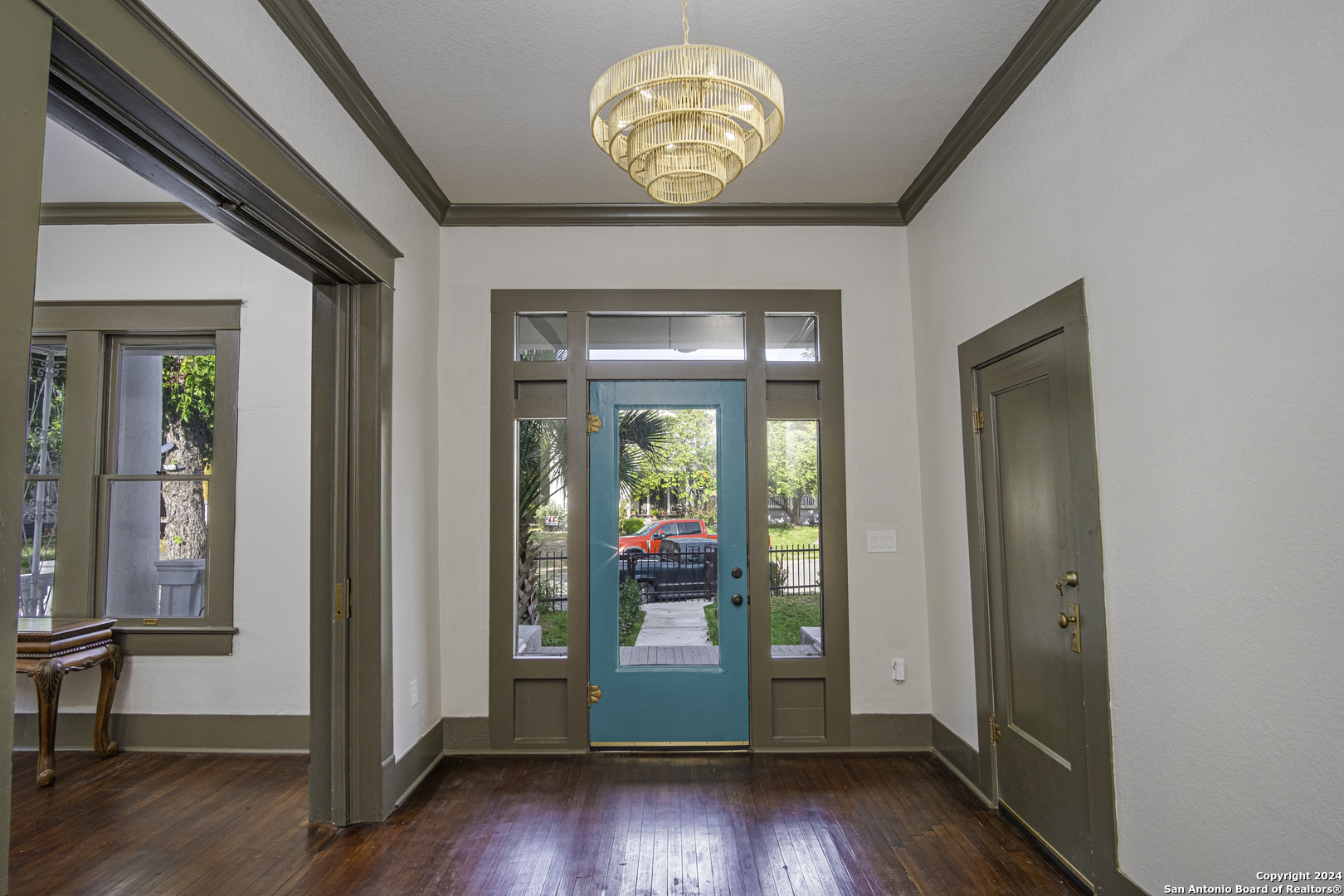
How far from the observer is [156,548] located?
3857 millimetres

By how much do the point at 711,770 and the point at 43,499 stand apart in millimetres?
3940

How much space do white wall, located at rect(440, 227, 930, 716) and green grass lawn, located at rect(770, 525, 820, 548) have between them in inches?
8.5

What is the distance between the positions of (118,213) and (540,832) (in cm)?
400

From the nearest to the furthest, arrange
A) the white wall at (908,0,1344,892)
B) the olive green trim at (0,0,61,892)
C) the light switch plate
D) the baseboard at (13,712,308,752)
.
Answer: the olive green trim at (0,0,61,892) → the white wall at (908,0,1344,892) → the baseboard at (13,712,308,752) → the light switch plate

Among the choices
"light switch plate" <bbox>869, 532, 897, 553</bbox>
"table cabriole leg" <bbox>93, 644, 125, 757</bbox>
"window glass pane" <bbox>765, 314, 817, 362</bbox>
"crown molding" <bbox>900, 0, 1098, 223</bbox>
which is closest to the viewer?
"crown molding" <bbox>900, 0, 1098, 223</bbox>

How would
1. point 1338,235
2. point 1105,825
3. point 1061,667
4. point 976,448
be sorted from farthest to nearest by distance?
point 976,448 < point 1061,667 < point 1105,825 < point 1338,235

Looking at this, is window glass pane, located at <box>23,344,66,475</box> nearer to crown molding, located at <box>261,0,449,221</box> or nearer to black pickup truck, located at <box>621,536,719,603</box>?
crown molding, located at <box>261,0,449,221</box>

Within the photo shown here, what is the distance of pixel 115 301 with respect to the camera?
12.7 feet

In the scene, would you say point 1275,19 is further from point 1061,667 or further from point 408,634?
point 408,634

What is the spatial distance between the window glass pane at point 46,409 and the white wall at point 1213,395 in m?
5.01

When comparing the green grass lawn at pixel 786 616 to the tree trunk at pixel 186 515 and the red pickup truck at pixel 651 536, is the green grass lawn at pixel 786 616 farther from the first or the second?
the tree trunk at pixel 186 515

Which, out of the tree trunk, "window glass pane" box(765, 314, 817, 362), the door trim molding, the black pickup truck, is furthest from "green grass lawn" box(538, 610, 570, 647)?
the door trim molding

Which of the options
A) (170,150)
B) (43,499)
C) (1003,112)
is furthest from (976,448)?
(43,499)

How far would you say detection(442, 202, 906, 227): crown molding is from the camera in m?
3.87
